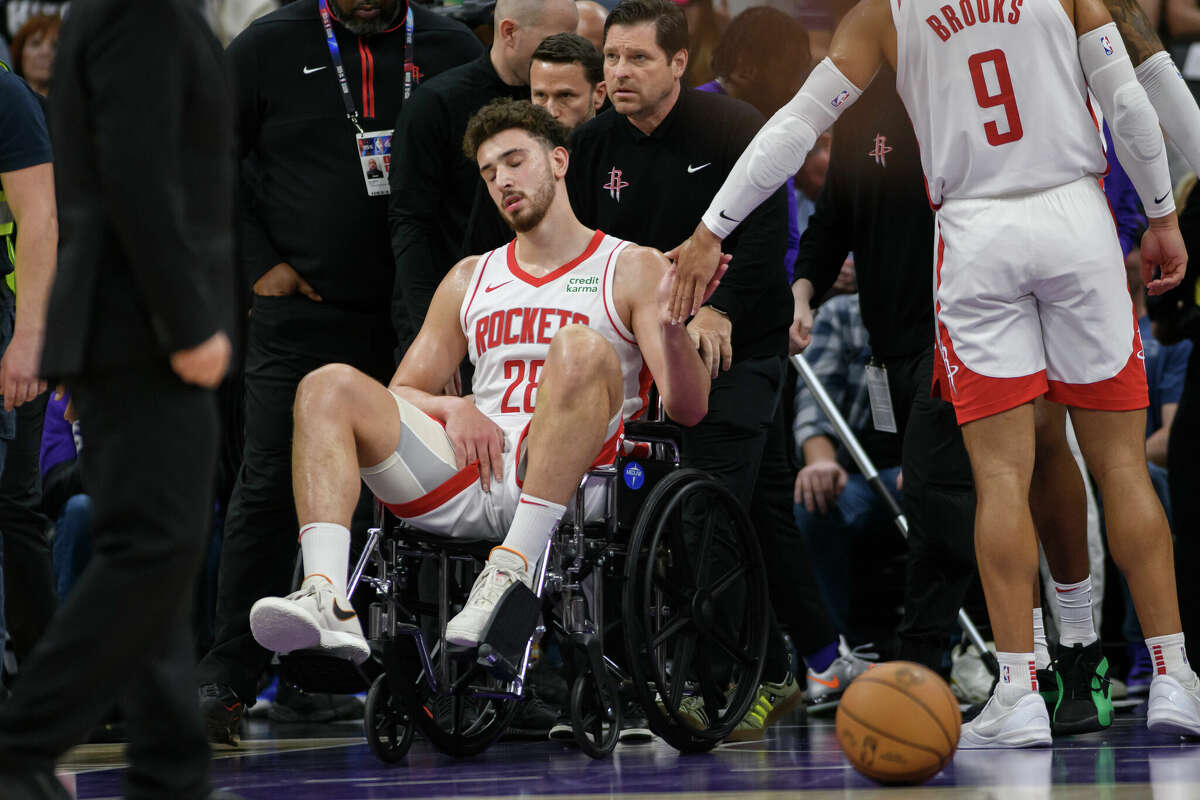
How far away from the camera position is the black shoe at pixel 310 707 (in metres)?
5.86

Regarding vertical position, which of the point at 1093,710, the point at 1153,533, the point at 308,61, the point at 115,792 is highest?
the point at 308,61

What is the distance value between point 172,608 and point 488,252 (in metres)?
2.44

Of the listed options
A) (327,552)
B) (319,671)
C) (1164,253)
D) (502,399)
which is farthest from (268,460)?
(1164,253)

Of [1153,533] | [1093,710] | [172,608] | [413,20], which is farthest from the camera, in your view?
[413,20]

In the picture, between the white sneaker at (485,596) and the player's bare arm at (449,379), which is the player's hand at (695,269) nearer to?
the player's bare arm at (449,379)

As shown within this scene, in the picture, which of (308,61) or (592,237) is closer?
(592,237)

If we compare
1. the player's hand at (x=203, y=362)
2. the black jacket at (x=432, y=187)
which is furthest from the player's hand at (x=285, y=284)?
the player's hand at (x=203, y=362)

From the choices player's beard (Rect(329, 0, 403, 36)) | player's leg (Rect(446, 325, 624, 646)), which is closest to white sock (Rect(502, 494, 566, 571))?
player's leg (Rect(446, 325, 624, 646))

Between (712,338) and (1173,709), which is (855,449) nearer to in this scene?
(712,338)

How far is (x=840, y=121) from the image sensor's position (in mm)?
5137

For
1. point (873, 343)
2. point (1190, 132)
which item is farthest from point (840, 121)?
point (1190, 132)

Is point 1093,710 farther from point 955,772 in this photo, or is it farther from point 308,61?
point 308,61

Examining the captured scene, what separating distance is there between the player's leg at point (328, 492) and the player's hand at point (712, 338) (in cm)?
86

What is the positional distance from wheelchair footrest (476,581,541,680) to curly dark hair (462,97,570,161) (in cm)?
140
